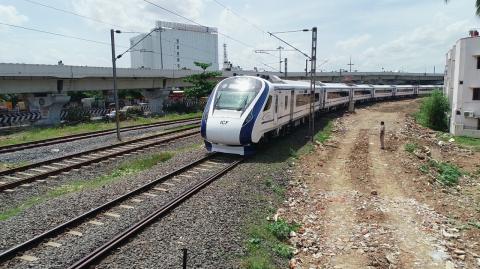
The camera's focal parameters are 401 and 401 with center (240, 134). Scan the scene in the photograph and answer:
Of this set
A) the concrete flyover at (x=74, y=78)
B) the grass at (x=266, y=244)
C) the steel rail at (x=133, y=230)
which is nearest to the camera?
the steel rail at (x=133, y=230)

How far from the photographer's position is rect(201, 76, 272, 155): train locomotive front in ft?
49.1

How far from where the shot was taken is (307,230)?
9414mm

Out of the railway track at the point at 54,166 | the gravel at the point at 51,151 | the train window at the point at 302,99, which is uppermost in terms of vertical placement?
the train window at the point at 302,99

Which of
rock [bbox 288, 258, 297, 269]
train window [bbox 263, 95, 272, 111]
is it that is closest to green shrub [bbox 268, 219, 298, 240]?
rock [bbox 288, 258, 297, 269]

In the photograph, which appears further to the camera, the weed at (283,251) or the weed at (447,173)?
the weed at (447,173)

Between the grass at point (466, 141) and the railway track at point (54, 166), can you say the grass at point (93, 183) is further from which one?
the grass at point (466, 141)

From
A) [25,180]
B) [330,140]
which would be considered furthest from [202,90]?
[25,180]

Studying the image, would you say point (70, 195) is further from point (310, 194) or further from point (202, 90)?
point (202, 90)

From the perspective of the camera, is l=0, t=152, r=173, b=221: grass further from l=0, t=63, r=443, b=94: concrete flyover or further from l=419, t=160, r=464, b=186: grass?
l=0, t=63, r=443, b=94: concrete flyover

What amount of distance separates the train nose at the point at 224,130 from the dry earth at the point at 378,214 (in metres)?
2.65

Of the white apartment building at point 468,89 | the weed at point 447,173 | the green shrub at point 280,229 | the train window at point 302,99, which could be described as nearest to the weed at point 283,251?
the green shrub at point 280,229

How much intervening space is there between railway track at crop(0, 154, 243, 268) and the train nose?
1.78 metres

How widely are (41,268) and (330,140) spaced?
18.0 m

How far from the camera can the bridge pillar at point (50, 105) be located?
36.8 meters
